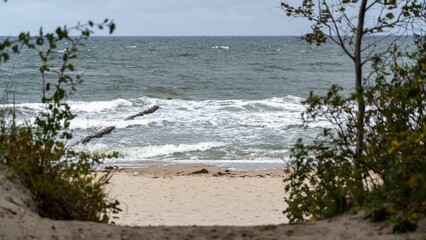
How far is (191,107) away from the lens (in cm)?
2994

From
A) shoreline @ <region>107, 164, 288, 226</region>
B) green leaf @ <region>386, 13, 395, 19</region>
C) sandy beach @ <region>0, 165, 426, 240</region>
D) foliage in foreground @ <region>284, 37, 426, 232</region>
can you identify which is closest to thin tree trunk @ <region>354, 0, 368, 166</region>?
foliage in foreground @ <region>284, 37, 426, 232</region>

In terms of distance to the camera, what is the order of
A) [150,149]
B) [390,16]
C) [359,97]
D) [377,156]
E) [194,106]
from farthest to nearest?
[194,106] < [150,149] < [390,16] < [377,156] < [359,97]

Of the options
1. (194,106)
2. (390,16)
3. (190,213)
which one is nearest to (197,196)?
(190,213)

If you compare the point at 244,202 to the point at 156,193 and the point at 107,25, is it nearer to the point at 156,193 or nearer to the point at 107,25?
the point at 156,193

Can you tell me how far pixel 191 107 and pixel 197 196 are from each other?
54.0ft

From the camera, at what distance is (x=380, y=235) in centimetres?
508

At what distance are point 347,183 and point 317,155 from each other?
1.44 ft

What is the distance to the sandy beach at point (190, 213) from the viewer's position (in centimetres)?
536

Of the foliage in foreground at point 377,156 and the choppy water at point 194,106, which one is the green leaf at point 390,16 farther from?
the choppy water at point 194,106

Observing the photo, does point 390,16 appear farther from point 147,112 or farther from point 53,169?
point 147,112

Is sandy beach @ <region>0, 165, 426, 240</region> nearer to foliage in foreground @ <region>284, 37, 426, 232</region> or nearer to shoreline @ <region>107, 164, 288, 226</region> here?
shoreline @ <region>107, 164, 288, 226</region>

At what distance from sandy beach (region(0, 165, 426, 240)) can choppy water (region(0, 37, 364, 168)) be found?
1371 millimetres

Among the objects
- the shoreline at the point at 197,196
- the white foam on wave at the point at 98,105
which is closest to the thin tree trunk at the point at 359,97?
the shoreline at the point at 197,196

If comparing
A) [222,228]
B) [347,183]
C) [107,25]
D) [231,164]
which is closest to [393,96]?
[347,183]
